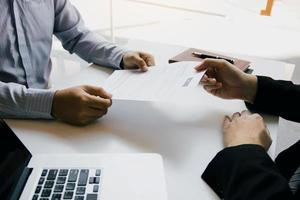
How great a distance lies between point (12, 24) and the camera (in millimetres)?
998

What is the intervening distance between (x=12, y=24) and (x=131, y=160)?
2.05 feet

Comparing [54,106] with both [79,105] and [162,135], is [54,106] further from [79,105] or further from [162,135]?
[162,135]

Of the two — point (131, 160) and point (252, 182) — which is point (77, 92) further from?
point (252, 182)

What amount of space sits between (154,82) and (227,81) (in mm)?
230

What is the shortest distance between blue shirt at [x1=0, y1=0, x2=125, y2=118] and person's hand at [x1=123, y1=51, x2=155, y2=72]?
0.03m

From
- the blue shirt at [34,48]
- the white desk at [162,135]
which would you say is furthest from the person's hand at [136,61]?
the white desk at [162,135]

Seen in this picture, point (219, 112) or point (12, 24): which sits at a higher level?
point (12, 24)

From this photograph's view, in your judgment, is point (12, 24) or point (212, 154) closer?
point (212, 154)

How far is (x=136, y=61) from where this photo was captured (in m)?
1.04

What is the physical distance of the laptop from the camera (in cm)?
57

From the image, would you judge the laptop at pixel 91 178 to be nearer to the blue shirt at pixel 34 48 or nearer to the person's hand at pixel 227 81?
the blue shirt at pixel 34 48

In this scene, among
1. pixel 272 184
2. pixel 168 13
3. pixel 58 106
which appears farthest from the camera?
pixel 168 13

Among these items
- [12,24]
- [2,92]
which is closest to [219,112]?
[2,92]

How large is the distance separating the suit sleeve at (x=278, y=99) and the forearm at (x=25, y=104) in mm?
549
